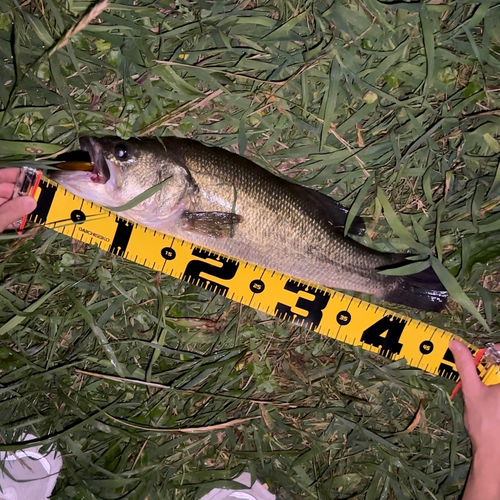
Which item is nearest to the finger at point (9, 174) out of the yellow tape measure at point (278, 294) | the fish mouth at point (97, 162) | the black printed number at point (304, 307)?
the yellow tape measure at point (278, 294)

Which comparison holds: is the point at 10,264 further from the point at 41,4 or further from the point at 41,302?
the point at 41,4

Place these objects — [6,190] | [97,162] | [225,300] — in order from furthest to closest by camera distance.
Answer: [225,300] → [6,190] → [97,162]

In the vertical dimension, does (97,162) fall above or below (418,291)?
above

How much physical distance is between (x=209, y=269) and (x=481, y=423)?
178 centimetres

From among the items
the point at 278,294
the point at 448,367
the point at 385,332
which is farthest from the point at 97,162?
Answer: the point at 448,367

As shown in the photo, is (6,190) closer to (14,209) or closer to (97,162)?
(14,209)

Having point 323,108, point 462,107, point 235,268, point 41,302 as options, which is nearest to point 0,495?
point 41,302

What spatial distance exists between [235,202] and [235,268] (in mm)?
457

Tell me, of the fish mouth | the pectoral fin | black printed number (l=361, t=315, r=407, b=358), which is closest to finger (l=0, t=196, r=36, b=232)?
the fish mouth

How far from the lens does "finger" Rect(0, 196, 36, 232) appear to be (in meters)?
2.26

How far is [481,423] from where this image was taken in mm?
2375

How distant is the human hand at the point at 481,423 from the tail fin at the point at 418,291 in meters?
0.27

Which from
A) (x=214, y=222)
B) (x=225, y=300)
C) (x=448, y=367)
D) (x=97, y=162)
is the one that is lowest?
(x=225, y=300)

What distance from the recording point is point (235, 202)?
2180 millimetres
